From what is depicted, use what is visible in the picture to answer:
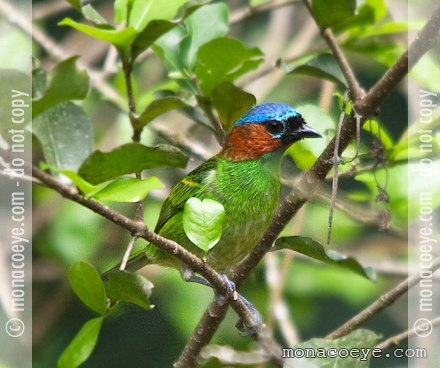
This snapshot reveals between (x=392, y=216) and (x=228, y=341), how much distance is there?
3.86ft

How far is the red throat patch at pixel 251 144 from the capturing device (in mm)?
2865

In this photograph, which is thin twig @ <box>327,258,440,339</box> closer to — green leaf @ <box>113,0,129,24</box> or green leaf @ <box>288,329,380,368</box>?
green leaf @ <box>288,329,380,368</box>

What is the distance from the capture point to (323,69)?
2.54 m

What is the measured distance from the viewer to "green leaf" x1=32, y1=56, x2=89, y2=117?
6.66ft

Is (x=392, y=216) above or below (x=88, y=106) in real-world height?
above

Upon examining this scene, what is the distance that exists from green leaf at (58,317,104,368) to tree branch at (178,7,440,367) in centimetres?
30

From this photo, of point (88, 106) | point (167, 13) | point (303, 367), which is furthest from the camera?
point (88, 106)

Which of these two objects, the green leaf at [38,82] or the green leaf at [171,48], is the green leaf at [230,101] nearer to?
the green leaf at [171,48]

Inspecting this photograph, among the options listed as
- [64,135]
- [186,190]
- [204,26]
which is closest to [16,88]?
[64,135]

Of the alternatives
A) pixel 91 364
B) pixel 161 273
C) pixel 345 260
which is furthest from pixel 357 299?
pixel 345 260

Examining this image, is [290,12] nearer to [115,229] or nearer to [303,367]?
[115,229]

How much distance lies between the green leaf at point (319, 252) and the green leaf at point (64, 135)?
22.2 inches

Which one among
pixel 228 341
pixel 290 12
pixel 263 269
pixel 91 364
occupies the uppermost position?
pixel 290 12

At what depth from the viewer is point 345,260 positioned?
2189 millimetres
